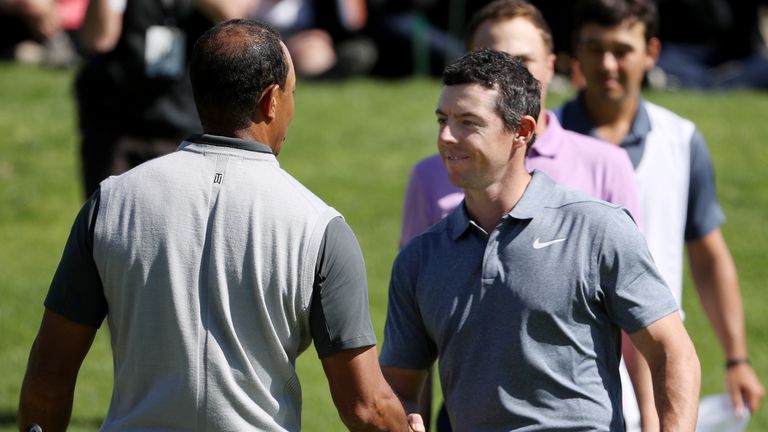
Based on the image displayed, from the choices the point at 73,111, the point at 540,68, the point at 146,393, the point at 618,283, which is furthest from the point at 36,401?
the point at 73,111

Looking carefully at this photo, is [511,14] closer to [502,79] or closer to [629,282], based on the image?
[502,79]

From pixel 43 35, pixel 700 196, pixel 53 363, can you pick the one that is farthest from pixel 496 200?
pixel 43 35

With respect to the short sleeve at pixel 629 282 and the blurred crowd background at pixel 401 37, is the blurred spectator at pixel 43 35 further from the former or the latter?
the short sleeve at pixel 629 282

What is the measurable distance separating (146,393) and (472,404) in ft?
2.83

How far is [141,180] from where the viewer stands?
10.6 ft

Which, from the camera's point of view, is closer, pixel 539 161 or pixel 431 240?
pixel 431 240

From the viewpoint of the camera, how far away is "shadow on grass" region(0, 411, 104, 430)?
6621mm

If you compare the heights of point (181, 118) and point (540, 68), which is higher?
point (540, 68)

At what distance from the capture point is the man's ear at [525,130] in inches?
143

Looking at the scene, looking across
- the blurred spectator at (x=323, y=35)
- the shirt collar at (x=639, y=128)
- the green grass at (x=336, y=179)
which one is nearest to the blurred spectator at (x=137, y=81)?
the green grass at (x=336, y=179)

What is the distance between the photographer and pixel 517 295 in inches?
135

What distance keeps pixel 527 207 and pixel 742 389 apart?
2.06m

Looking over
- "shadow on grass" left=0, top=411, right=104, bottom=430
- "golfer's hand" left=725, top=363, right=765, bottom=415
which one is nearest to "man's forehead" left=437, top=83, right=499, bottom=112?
"golfer's hand" left=725, top=363, right=765, bottom=415

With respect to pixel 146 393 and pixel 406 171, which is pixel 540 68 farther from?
pixel 406 171
